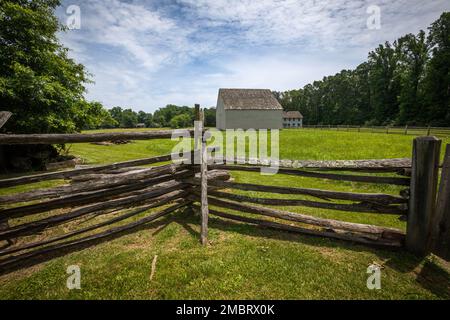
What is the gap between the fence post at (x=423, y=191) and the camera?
3.15 metres

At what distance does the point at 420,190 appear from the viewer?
324 cm

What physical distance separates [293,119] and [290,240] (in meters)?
76.9

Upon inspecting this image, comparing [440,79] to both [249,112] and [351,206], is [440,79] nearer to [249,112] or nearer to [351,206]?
[249,112]

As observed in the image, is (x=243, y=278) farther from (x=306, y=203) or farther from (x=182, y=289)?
(x=306, y=203)

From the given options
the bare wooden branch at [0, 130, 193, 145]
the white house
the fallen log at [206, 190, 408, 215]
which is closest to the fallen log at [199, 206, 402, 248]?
the fallen log at [206, 190, 408, 215]

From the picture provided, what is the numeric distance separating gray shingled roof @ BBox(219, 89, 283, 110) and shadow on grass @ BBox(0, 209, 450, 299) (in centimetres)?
3155

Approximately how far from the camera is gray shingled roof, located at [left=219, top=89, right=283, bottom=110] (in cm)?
3559

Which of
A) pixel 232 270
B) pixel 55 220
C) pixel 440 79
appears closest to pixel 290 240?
pixel 232 270

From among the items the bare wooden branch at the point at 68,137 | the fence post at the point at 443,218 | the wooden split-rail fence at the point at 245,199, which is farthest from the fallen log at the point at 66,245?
the fence post at the point at 443,218

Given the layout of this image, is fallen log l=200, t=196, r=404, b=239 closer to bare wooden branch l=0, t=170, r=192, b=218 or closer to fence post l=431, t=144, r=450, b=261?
fence post l=431, t=144, r=450, b=261
